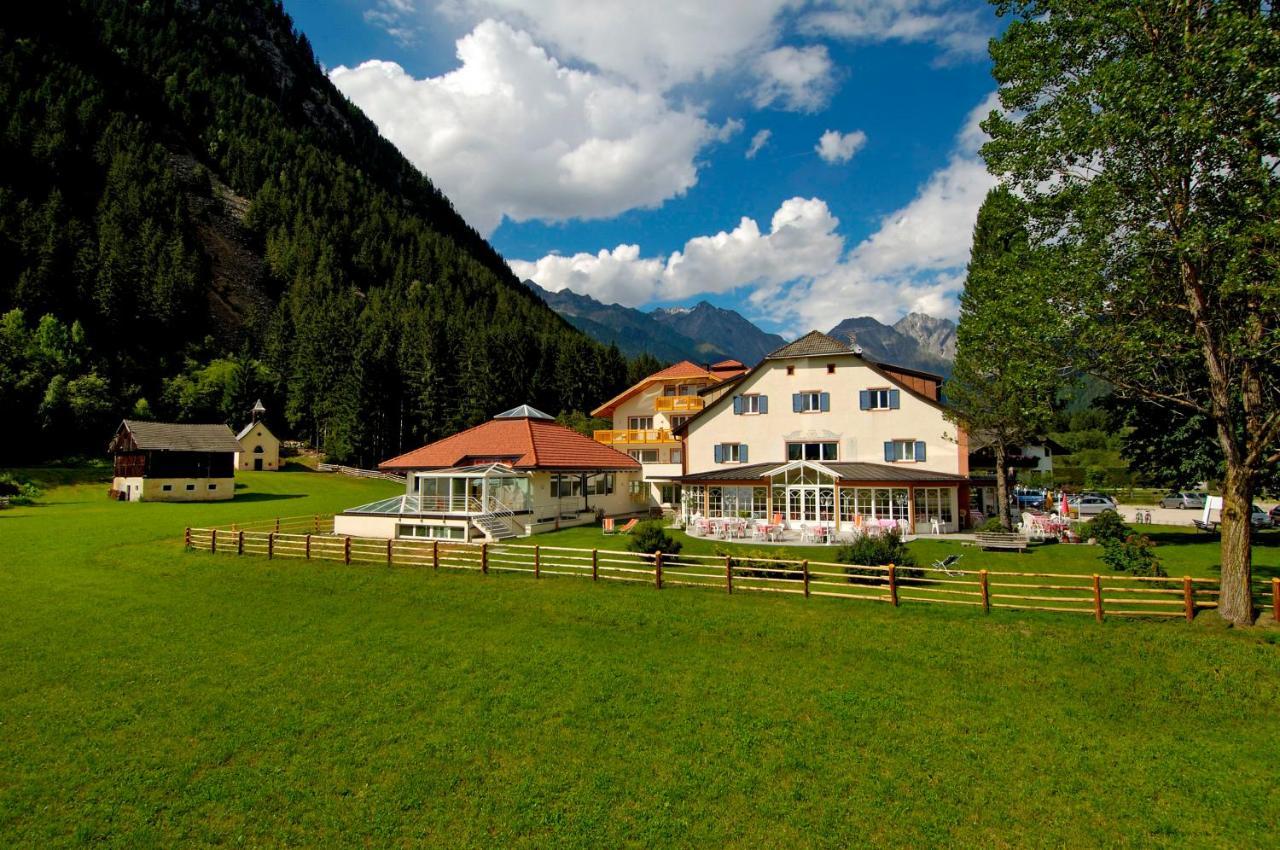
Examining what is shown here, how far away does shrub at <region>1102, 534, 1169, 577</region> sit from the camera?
17859 millimetres

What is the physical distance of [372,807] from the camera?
24.8 ft

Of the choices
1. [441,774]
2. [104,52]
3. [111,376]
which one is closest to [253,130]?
[104,52]

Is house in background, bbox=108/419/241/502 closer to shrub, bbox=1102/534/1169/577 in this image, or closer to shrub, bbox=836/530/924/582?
shrub, bbox=836/530/924/582

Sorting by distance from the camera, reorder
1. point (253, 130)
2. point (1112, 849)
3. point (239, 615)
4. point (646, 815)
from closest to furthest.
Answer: point (1112, 849), point (646, 815), point (239, 615), point (253, 130)

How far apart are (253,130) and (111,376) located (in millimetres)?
109522

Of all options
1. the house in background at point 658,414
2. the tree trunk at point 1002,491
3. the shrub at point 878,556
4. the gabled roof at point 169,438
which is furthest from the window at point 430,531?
the gabled roof at point 169,438

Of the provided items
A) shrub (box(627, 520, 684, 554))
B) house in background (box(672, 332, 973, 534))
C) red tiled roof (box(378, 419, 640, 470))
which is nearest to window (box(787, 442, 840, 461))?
house in background (box(672, 332, 973, 534))

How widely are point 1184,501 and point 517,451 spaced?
50189mm

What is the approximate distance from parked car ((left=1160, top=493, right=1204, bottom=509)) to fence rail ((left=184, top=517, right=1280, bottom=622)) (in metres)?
37.6

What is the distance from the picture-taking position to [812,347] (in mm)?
33219

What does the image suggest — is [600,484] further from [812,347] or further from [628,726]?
[628,726]

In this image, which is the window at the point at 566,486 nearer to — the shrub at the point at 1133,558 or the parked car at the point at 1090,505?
the shrub at the point at 1133,558

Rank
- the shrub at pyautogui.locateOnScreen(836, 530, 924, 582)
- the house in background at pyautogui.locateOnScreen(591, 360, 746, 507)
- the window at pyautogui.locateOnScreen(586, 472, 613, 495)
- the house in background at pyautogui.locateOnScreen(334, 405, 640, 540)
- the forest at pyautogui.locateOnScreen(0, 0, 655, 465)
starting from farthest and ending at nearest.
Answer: the forest at pyautogui.locateOnScreen(0, 0, 655, 465)
the house in background at pyautogui.locateOnScreen(591, 360, 746, 507)
the window at pyautogui.locateOnScreen(586, 472, 613, 495)
the house in background at pyautogui.locateOnScreen(334, 405, 640, 540)
the shrub at pyautogui.locateOnScreen(836, 530, 924, 582)

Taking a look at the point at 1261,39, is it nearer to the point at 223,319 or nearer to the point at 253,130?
the point at 223,319
